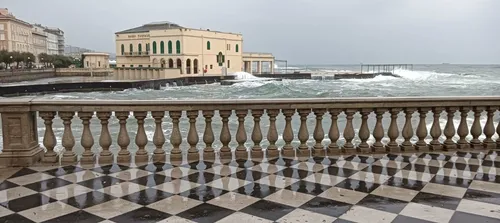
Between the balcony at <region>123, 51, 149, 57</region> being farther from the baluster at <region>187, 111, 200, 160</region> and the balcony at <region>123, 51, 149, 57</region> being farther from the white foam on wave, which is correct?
the baluster at <region>187, 111, 200, 160</region>

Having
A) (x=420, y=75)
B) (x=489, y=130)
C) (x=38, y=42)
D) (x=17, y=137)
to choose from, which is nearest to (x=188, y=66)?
(x=420, y=75)

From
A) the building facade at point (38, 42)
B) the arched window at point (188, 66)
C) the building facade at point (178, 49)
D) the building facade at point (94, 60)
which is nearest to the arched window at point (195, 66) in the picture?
the building facade at point (178, 49)

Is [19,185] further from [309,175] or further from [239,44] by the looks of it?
[239,44]

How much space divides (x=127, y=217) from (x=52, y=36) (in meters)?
156

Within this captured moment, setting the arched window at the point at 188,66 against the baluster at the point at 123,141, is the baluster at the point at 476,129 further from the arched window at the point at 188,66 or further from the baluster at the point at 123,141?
the arched window at the point at 188,66

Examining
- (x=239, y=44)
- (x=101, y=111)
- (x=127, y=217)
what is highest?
(x=239, y=44)

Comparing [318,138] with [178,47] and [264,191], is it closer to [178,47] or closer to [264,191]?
[264,191]

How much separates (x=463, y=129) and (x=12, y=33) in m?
98.1

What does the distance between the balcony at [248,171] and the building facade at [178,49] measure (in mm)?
58999

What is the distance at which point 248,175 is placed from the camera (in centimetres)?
462

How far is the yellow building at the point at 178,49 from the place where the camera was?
64.0m

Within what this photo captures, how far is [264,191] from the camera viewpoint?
4074 mm

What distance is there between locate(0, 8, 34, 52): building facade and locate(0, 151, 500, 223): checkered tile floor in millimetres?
93983

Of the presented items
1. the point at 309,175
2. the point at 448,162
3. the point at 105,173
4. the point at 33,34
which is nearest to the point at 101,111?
the point at 105,173
